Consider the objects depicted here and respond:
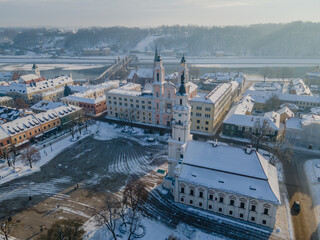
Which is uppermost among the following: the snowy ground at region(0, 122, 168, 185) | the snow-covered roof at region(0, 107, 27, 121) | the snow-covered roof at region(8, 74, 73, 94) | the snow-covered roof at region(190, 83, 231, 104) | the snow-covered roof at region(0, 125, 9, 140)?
the snow-covered roof at region(190, 83, 231, 104)

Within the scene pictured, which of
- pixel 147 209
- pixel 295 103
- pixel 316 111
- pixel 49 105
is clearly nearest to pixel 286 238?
pixel 147 209

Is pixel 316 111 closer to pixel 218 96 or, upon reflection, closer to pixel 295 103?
pixel 295 103

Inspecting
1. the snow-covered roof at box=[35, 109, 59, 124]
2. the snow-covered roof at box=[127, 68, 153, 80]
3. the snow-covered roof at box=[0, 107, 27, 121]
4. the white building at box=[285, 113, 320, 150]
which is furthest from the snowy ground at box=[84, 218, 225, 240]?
the snow-covered roof at box=[127, 68, 153, 80]

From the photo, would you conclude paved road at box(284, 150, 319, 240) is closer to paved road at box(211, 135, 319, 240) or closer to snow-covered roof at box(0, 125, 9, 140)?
paved road at box(211, 135, 319, 240)

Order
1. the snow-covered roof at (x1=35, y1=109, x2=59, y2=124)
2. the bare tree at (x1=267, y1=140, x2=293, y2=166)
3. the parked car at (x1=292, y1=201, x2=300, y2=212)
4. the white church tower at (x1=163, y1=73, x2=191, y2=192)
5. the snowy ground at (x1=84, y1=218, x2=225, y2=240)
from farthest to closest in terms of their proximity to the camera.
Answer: the snow-covered roof at (x1=35, y1=109, x2=59, y2=124) → the bare tree at (x1=267, y1=140, x2=293, y2=166) → the white church tower at (x1=163, y1=73, x2=191, y2=192) → the parked car at (x1=292, y1=201, x2=300, y2=212) → the snowy ground at (x1=84, y1=218, x2=225, y2=240)

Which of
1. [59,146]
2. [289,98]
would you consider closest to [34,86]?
[59,146]

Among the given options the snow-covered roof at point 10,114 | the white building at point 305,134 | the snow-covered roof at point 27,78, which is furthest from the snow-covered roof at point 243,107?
the snow-covered roof at point 27,78

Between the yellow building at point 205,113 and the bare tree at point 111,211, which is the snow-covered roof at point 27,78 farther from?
the bare tree at point 111,211
